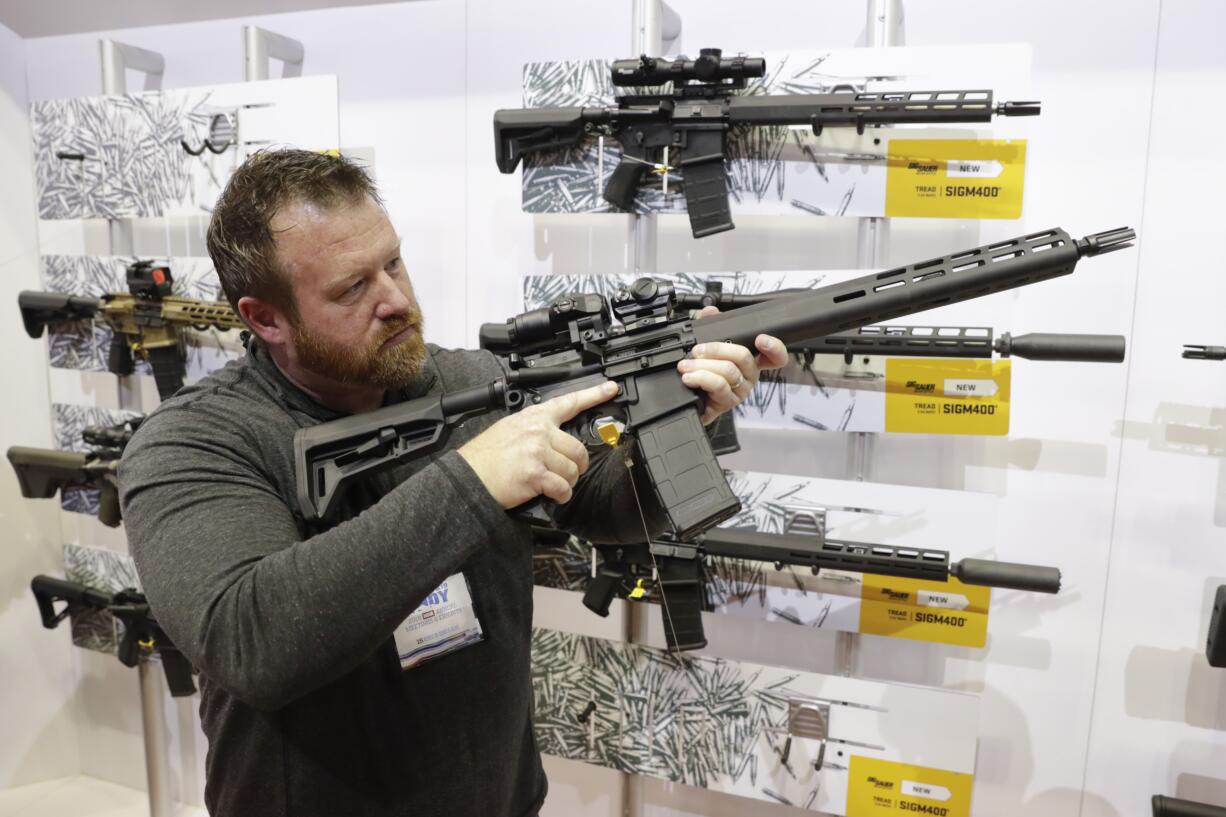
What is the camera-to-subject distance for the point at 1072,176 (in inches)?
67.3

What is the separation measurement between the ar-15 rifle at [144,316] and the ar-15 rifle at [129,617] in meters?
0.70

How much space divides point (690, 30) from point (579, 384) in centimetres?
117

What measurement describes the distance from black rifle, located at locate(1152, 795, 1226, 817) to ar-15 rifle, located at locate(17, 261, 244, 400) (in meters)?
2.56

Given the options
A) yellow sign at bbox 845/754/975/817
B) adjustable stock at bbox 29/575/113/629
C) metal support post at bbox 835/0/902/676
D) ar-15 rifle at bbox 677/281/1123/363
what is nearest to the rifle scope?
metal support post at bbox 835/0/902/676

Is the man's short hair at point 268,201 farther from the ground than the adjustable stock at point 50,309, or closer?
farther from the ground

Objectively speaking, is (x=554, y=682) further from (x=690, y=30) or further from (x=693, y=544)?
(x=690, y=30)

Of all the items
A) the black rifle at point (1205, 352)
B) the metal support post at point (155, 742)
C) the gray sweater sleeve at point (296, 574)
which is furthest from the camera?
the metal support post at point (155, 742)

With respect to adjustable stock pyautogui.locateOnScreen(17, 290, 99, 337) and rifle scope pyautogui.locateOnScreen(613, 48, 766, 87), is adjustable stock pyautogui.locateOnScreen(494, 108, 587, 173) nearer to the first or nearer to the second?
rifle scope pyautogui.locateOnScreen(613, 48, 766, 87)

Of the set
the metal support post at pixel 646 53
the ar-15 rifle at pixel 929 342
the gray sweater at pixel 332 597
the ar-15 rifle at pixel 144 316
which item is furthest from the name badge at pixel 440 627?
the ar-15 rifle at pixel 144 316

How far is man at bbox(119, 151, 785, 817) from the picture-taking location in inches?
34.9

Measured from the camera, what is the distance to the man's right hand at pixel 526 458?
0.93 m

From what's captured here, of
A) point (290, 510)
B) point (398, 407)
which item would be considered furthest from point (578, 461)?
point (290, 510)

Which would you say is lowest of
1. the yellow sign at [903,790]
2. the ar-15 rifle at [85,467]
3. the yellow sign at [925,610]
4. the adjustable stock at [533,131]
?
the yellow sign at [903,790]

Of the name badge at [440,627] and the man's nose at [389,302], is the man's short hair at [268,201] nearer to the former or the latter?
the man's nose at [389,302]
